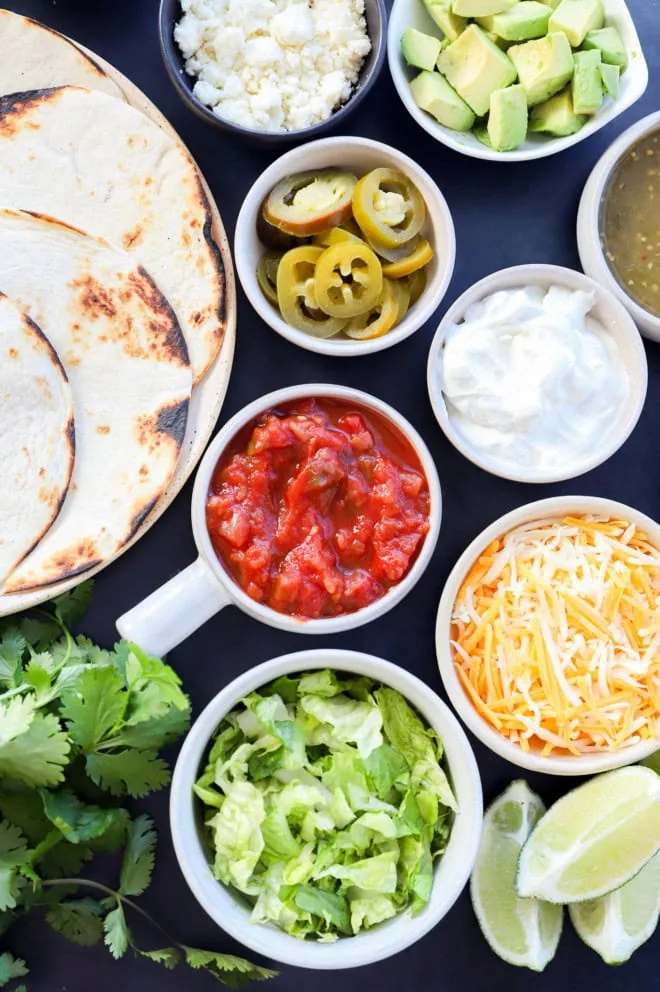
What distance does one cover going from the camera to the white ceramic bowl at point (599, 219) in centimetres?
268

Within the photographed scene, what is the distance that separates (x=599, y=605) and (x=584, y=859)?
680 millimetres

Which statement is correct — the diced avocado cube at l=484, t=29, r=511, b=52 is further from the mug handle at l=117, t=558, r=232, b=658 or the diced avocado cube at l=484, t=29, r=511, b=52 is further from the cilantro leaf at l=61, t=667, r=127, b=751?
the cilantro leaf at l=61, t=667, r=127, b=751

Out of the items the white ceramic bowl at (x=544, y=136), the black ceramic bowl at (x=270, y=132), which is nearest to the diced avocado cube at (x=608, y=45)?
the white ceramic bowl at (x=544, y=136)

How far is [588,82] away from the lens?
8.40 ft

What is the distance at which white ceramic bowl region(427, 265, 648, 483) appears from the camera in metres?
2.60

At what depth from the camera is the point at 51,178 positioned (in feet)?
8.63

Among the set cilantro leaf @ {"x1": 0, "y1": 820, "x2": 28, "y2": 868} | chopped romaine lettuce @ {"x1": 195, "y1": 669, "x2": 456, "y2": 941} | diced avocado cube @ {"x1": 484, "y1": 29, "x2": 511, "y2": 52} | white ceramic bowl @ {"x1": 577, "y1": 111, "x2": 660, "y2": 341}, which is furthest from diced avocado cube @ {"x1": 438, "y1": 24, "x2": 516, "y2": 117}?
cilantro leaf @ {"x1": 0, "y1": 820, "x2": 28, "y2": 868}

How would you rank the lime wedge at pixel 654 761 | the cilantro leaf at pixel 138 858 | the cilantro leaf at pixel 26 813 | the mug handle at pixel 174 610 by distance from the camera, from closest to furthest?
the mug handle at pixel 174 610
the cilantro leaf at pixel 26 813
the cilantro leaf at pixel 138 858
the lime wedge at pixel 654 761

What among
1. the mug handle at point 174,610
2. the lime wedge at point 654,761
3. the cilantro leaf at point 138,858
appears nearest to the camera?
the mug handle at point 174,610

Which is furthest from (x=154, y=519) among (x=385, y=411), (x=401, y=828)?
(x=401, y=828)

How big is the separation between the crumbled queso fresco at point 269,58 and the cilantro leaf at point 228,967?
2.28 m

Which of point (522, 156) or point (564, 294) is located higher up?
point (522, 156)

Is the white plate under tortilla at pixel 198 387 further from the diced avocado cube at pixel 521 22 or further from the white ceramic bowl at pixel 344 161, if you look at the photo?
the diced avocado cube at pixel 521 22

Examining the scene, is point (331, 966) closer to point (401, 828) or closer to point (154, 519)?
point (401, 828)
